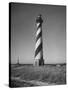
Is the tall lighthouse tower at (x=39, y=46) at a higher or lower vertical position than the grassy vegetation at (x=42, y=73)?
higher

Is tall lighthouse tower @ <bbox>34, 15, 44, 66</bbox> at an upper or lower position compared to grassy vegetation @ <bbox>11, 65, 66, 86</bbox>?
upper

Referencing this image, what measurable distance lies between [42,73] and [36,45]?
204 mm

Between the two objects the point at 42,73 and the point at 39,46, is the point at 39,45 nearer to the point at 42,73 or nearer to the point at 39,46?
the point at 39,46

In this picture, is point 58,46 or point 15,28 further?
point 58,46

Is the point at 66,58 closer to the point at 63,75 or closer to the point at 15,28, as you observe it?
the point at 63,75

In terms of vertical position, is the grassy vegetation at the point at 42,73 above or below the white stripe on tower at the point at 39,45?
below

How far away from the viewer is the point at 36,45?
178cm

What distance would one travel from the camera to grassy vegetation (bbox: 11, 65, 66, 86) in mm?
1728

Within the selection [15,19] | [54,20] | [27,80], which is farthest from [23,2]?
[27,80]

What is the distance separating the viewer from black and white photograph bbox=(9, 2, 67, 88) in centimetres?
173

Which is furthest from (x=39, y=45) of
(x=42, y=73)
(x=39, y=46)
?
(x=42, y=73)

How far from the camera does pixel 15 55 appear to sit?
1.72 m

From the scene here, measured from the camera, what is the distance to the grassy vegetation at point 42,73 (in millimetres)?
1728

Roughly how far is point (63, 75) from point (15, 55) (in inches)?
15.5
